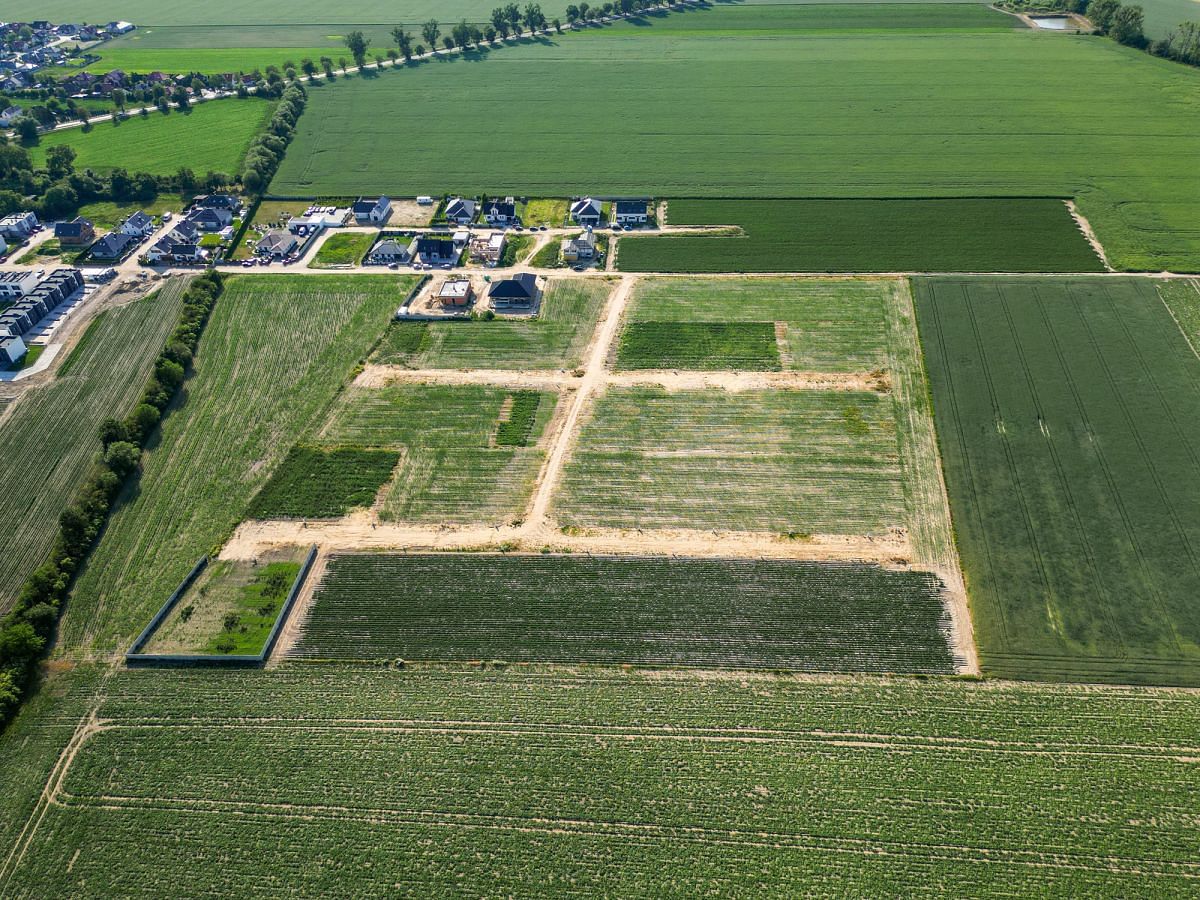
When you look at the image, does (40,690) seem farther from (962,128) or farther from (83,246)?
(962,128)

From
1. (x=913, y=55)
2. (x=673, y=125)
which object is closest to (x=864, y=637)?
(x=673, y=125)

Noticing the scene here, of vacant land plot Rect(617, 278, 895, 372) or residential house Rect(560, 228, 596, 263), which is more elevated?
residential house Rect(560, 228, 596, 263)

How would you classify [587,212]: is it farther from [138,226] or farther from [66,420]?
[66,420]

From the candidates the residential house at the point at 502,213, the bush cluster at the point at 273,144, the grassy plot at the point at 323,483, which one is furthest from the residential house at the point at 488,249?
the bush cluster at the point at 273,144

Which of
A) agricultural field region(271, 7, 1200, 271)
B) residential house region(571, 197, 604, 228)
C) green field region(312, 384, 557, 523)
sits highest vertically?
agricultural field region(271, 7, 1200, 271)

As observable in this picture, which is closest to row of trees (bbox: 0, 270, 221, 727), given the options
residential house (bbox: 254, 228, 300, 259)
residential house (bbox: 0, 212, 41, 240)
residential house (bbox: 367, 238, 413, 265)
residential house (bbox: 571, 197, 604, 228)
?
residential house (bbox: 254, 228, 300, 259)

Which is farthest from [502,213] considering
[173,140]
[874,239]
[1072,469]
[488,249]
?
[1072,469]

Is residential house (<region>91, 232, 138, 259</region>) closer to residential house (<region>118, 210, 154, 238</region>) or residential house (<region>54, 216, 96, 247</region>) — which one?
residential house (<region>118, 210, 154, 238</region>)
